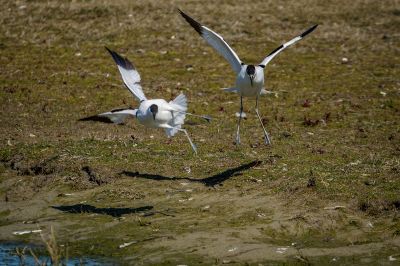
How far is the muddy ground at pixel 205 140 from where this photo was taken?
9.52 meters

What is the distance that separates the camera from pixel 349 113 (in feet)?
48.1

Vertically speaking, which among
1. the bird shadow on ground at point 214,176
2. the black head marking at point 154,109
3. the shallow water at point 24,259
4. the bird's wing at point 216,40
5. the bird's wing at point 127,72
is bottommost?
the shallow water at point 24,259

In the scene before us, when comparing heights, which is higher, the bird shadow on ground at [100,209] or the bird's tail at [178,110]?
the bird's tail at [178,110]

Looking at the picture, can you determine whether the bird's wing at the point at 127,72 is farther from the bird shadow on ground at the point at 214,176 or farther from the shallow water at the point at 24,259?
the shallow water at the point at 24,259

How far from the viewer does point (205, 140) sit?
1316cm

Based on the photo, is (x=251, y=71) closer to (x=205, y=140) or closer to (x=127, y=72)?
(x=205, y=140)

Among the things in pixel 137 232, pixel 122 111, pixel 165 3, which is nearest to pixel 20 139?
pixel 122 111

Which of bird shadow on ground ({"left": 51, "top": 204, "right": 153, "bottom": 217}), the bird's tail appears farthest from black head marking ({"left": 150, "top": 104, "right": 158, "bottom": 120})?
bird shadow on ground ({"left": 51, "top": 204, "right": 153, "bottom": 217})

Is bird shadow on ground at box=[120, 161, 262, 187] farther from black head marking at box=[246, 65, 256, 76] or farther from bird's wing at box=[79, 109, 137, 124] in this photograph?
black head marking at box=[246, 65, 256, 76]

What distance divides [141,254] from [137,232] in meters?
0.68

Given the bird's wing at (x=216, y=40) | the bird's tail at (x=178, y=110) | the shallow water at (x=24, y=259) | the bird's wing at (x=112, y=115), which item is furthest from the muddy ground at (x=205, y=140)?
the bird's wing at (x=216, y=40)

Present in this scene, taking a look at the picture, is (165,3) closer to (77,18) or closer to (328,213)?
(77,18)

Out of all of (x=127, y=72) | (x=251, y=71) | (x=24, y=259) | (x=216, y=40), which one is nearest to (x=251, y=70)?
(x=251, y=71)

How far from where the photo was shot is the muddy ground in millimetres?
9523
